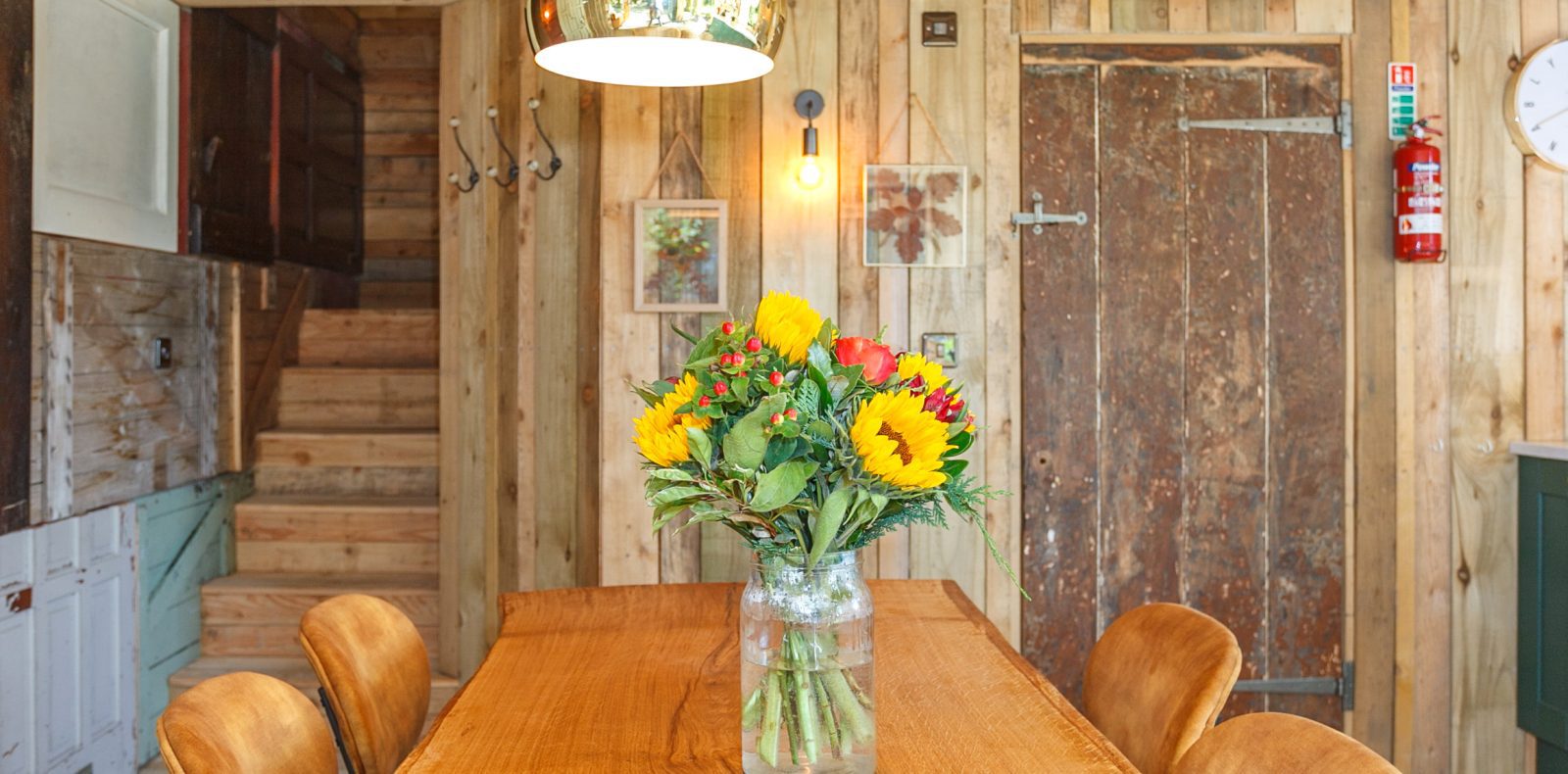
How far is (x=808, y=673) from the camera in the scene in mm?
1188

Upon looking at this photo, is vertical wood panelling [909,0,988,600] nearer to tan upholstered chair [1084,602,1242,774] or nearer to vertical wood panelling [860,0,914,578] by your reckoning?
vertical wood panelling [860,0,914,578]

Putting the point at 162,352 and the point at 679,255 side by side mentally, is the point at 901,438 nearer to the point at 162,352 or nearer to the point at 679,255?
the point at 679,255

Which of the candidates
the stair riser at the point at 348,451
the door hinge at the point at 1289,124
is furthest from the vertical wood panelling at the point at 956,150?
the stair riser at the point at 348,451

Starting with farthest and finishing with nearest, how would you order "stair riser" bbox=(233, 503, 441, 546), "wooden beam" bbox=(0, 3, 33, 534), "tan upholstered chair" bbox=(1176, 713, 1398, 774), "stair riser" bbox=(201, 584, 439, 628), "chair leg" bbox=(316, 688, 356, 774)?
1. "stair riser" bbox=(233, 503, 441, 546)
2. "stair riser" bbox=(201, 584, 439, 628)
3. "wooden beam" bbox=(0, 3, 33, 534)
4. "chair leg" bbox=(316, 688, 356, 774)
5. "tan upholstered chair" bbox=(1176, 713, 1398, 774)

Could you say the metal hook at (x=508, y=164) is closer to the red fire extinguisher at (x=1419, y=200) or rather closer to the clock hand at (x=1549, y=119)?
the red fire extinguisher at (x=1419, y=200)

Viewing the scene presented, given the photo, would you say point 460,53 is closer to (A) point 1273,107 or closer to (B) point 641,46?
(B) point 641,46

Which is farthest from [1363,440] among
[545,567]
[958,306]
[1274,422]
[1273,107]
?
[545,567]

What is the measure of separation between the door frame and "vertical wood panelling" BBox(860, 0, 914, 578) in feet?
0.78

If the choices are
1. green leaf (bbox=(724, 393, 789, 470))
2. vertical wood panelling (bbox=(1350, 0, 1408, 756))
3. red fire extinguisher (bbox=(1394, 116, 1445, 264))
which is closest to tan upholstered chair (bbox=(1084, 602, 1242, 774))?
green leaf (bbox=(724, 393, 789, 470))

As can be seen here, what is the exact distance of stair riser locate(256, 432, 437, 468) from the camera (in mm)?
4180

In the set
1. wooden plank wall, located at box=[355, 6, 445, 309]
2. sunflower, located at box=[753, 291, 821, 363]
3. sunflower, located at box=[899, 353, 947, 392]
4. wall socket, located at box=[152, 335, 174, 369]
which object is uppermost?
wooden plank wall, located at box=[355, 6, 445, 309]

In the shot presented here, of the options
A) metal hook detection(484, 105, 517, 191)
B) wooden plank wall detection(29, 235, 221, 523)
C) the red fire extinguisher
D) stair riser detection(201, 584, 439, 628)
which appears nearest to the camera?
wooden plank wall detection(29, 235, 221, 523)

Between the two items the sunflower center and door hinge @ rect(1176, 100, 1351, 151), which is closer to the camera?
the sunflower center

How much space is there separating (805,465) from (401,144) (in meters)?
4.72
